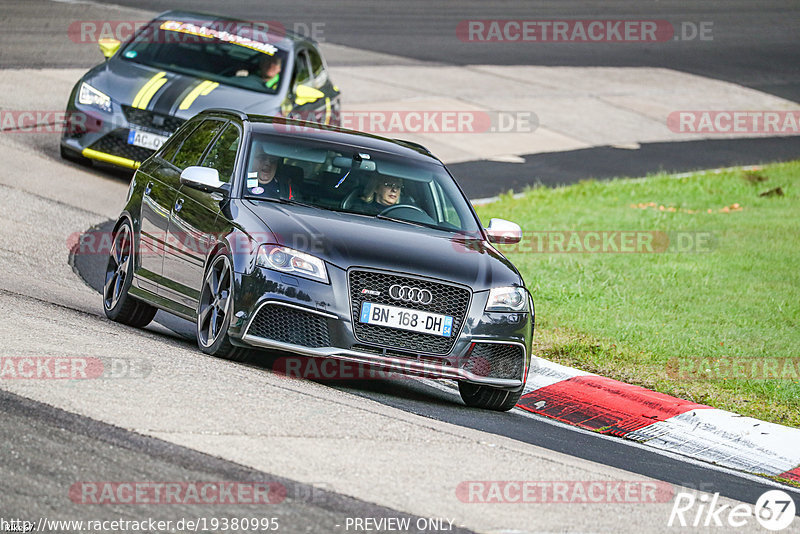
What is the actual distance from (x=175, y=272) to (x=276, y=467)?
329 centimetres

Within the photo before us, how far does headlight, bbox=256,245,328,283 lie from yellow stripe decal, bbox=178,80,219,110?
6955mm

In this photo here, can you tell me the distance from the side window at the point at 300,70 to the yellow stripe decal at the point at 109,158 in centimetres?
226

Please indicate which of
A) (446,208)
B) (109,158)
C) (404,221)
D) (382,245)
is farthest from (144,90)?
(382,245)

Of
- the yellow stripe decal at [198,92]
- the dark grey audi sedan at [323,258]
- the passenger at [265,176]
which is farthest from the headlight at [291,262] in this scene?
the yellow stripe decal at [198,92]

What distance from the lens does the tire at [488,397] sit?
8391mm

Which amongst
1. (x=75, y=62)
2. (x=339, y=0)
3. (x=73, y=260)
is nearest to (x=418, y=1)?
(x=339, y=0)

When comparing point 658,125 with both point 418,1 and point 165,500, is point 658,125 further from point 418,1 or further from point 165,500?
point 165,500

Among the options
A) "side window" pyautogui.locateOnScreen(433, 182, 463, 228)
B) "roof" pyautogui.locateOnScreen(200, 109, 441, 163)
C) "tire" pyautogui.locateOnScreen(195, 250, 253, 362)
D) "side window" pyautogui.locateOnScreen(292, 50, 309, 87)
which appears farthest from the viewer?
"side window" pyautogui.locateOnScreen(292, 50, 309, 87)

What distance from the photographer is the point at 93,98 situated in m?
14.7

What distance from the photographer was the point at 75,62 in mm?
21266

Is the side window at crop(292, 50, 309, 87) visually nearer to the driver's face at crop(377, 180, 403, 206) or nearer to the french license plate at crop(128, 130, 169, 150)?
the french license plate at crop(128, 130, 169, 150)

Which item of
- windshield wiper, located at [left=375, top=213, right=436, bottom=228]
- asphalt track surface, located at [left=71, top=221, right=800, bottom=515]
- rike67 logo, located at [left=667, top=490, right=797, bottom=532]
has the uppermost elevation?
windshield wiper, located at [left=375, top=213, right=436, bottom=228]

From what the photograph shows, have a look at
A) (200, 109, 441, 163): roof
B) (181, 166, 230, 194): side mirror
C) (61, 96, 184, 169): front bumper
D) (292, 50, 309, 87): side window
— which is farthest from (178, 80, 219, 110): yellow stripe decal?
(181, 166, 230, 194): side mirror

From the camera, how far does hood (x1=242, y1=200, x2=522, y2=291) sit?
25.4 feet
